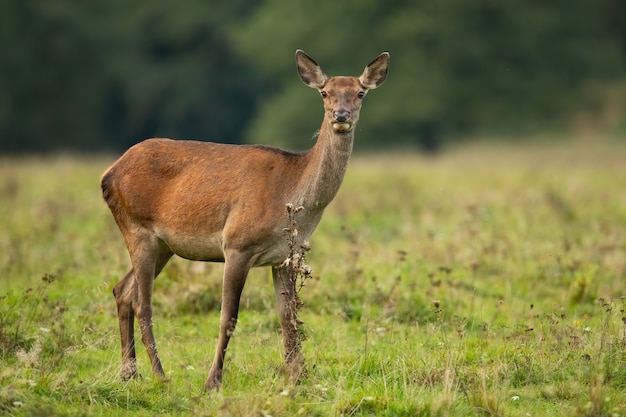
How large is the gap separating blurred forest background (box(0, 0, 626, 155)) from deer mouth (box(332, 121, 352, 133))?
2759cm

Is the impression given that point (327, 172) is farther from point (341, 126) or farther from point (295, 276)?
point (295, 276)

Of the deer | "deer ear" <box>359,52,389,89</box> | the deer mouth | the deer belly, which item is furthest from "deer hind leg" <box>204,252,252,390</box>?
"deer ear" <box>359,52,389,89</box>

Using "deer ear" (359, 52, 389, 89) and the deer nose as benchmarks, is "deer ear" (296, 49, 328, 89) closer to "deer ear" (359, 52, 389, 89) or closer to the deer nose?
"deer ear" (359, 52, 389, 89)

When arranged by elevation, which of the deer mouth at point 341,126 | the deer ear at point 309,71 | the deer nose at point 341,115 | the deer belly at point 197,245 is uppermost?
the deer ear at point 309,71

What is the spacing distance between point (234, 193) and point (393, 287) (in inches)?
94.2

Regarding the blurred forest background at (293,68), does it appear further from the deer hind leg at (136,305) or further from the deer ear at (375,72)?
the deer hind leg at (136,305)

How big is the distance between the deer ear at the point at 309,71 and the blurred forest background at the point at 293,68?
27.0 m

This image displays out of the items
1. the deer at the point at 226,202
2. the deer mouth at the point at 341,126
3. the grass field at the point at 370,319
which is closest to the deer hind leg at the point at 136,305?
the deer at the point at 226,202

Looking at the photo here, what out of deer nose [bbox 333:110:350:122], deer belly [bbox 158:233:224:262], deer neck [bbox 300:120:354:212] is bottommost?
deer belly [bbox 158:233:224:262]

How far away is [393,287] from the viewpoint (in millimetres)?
9141

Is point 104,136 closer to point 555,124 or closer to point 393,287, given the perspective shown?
point 555,124

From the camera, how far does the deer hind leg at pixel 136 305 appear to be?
7.36m

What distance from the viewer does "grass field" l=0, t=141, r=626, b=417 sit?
20.9 ft

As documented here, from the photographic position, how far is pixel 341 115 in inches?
279
